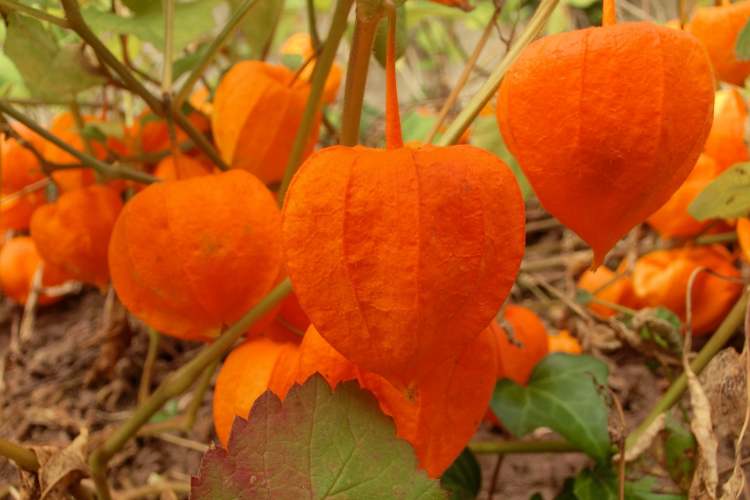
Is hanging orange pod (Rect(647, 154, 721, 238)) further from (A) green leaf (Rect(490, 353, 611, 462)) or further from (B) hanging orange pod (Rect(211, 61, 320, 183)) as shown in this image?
(B) hanging orange pod (Rect(211, 61, 320, 183))

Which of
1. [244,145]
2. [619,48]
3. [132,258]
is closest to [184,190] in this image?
[132,258]

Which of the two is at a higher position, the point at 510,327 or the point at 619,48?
the point at 619,48

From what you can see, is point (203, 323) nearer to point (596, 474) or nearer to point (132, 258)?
point (132, 258)

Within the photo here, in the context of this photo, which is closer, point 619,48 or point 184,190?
point 619,48

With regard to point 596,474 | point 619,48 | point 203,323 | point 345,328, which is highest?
point 619,48

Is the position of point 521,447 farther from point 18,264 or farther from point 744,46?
point 18,264

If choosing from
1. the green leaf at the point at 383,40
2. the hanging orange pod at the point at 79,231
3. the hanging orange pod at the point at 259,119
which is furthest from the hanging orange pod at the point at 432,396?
the hanging orange pod at the point at 79,231

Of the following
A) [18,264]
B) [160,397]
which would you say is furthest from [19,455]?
[18,264]

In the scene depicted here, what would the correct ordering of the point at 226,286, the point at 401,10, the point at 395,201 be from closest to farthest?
the point at 395,201 → the point at 226,286 → the point at 401,10
